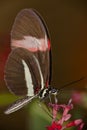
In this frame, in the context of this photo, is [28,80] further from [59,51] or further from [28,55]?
[59,51]

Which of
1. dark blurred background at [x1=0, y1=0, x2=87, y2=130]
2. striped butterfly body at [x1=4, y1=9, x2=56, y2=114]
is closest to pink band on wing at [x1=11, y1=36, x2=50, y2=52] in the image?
striped butterfly body at [x1=4, y1=9, x2=56, y2=114]

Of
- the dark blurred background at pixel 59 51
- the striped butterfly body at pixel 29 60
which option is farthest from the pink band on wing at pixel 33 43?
the dark blurred background at pixel 59 51

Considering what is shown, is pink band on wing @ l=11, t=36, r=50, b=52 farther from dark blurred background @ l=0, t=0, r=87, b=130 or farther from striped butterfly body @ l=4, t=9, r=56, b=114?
dark blurred background @ l=0, t=0, r=87, b=130

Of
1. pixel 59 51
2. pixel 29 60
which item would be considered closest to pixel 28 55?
pixel 29 60

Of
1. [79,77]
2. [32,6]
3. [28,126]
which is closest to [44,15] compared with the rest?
[32,6]

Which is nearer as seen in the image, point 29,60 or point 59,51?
point 29,60
